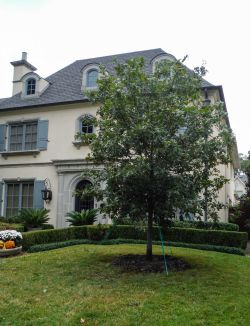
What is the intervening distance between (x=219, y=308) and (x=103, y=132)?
13.6 ft

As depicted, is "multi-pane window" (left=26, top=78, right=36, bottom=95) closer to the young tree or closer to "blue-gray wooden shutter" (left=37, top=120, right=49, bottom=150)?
"blue-gray wooden shutter" (left=37, top=120, right=49, bottom=150)

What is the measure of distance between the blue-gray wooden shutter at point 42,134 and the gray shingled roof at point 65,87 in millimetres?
859

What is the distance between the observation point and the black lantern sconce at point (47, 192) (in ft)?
53.4

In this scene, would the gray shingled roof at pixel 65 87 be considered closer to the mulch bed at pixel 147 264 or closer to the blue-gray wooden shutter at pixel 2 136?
the blue-gray wooden shutter at pixel 2 136

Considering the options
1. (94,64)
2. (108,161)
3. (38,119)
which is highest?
(94,64)

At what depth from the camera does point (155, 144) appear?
7484 millimetres

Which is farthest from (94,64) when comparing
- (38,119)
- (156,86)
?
(156,86)

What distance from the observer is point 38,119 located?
57.2 feet

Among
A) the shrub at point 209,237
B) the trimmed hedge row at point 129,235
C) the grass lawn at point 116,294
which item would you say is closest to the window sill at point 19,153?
the trimmed hedge row at point 129,235

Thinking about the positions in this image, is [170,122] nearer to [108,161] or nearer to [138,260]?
[108,161]

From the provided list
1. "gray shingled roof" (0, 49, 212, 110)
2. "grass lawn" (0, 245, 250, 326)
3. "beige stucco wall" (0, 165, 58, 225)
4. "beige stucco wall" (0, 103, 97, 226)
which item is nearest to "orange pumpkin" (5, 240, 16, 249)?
"grass lawn" (0, 245, 250, 326)

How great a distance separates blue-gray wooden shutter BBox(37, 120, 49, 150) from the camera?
1708cm

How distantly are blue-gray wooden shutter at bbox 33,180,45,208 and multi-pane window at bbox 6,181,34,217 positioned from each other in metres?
0.47

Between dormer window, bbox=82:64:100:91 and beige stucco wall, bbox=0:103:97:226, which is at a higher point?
dormer window, bbox=82:64:100:91
